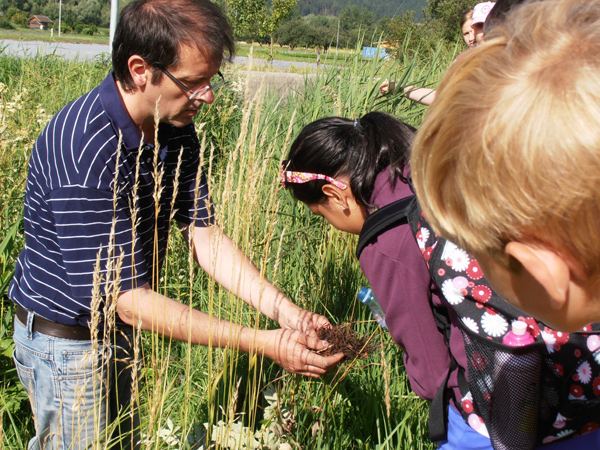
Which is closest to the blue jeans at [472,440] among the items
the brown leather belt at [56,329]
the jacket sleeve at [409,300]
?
the jacket sleeve at [409,300]

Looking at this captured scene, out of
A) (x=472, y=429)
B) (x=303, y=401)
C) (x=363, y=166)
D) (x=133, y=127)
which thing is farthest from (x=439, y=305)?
(x=133, y=127)

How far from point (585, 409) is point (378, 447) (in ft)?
2.92


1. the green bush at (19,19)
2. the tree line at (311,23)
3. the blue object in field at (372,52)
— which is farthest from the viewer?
the green bush at (19,19)

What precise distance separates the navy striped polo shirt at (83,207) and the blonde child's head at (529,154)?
33.5 inches

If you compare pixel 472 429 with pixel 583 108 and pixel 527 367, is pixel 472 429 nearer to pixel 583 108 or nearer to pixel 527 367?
pixel 527 367

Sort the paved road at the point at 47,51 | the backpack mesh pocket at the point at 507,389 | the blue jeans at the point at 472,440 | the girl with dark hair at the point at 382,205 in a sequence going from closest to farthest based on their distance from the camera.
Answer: the backpack mesh pocket at the point at 507,389, the blue jeans at the point at 472,440, the girl with dark hair at the point at 382,205, the paved road at the point at 47,51

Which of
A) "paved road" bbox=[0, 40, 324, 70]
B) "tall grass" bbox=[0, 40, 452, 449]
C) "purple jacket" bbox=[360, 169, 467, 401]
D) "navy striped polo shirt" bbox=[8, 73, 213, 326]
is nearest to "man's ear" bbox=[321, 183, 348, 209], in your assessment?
"tall grass" bbox=[0, 40, 452, 449]

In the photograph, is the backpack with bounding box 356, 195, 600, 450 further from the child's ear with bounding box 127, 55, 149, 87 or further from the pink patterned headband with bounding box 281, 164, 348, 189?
the child's ear with bounding box 127, 55, 149, 87

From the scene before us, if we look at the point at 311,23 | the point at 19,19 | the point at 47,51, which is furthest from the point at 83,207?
the point at 311,23

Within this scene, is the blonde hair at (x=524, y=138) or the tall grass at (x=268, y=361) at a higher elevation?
the blonde hair at (x=524, y=138)

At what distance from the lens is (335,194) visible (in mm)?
1742

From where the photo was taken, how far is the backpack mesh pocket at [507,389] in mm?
1050

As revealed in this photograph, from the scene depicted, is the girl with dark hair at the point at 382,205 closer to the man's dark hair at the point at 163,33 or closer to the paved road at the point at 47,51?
the man's dark hair at the point at 163,33

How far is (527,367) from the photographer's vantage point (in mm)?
1049
